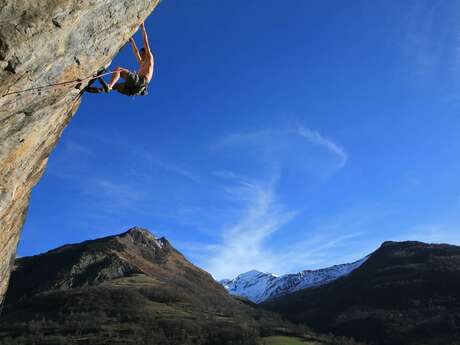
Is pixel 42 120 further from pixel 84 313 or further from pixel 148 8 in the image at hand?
pixel 84 313

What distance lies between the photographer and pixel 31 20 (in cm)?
906

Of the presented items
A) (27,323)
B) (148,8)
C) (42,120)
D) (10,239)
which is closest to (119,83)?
(148,8)

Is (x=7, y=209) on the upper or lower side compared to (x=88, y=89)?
lower

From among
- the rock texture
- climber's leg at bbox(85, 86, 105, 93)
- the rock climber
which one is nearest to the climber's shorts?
the rock climber

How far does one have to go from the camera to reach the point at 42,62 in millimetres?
9922

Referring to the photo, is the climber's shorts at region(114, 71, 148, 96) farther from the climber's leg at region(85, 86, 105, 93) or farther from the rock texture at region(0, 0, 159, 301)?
the rock texture at region(0, 0, 159, 301)

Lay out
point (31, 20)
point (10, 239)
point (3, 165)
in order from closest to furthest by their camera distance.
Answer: point (31, 20)
point (3, 165)
point (10, 239)

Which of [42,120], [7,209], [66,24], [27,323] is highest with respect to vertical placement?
[27,323]

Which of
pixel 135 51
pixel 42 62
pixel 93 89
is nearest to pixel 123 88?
pixel 135 51

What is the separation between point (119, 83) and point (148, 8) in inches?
97.6

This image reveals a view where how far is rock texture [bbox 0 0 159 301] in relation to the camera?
903 cm

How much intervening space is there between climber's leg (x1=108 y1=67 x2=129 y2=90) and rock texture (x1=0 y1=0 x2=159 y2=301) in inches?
27.6

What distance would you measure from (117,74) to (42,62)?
4.16 metres

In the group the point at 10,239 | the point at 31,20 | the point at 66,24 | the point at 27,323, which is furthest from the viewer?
the point at 27,323
